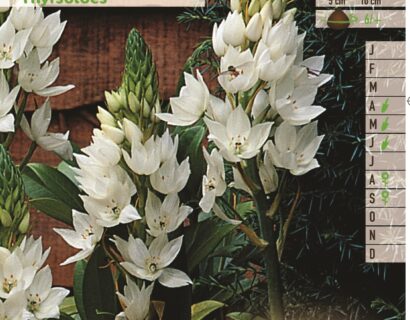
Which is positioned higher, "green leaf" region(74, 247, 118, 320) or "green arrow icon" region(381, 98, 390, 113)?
"green arrow icon" region(381, 98, 390, 113)

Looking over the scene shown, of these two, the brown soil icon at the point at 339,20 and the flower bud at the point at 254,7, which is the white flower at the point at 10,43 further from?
the brown soil icon at the point at 339,20

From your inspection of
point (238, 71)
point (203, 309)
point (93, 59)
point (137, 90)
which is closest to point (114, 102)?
point (137, 90)

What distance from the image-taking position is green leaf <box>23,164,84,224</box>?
919 millimetres

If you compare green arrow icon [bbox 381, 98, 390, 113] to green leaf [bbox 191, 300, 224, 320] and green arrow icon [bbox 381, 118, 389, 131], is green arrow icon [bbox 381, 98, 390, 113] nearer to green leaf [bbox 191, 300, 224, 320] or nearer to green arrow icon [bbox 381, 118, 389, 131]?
green arrow icon [bbox 381, 118, 389, 131]

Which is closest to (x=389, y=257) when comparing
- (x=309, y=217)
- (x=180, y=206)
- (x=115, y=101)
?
(x=309, y=217)

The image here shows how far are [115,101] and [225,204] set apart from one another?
6.8 inches

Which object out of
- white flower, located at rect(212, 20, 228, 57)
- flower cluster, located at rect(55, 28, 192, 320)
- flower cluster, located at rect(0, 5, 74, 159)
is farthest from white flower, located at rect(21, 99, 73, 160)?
white flower, located at rect(212, 20, 228, 57)

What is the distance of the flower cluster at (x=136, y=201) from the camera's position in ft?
2.62

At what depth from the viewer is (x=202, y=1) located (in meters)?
1.10

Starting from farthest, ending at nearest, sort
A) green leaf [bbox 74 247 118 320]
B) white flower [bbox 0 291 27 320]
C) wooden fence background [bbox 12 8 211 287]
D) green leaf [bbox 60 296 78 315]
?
wooden fence background [bbox 12 8 211 287] < green leaf [bbox 60 296 78 315] < green leaf [bbox 74 247 118 320] < white flower [bbox 0 291 27 320]

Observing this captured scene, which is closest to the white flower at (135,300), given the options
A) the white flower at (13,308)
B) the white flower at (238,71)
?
the white flower at (13,308)

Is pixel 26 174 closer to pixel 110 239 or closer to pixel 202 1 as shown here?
pixel 110 239

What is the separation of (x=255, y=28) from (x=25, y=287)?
0.31 meters

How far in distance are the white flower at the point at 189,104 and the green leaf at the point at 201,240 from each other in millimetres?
131
